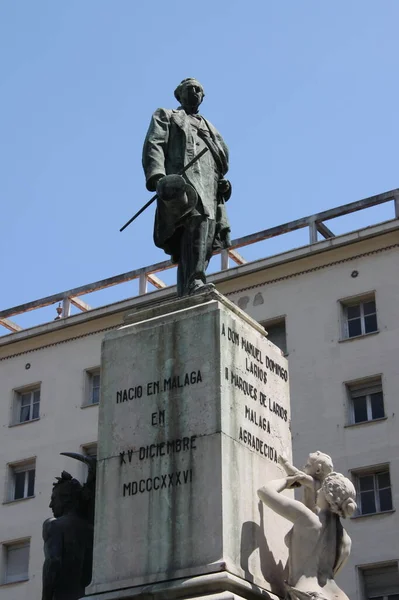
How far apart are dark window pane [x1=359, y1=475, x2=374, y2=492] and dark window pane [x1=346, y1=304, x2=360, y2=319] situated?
4723 mm

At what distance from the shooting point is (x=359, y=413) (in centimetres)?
3500

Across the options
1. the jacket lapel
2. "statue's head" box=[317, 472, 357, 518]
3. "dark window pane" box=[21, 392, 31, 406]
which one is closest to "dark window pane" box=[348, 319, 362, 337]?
"dark window pane" box=[21, 392, 31, 406]

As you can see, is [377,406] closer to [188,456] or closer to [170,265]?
[170,265]

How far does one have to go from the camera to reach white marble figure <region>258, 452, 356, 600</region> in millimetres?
13102

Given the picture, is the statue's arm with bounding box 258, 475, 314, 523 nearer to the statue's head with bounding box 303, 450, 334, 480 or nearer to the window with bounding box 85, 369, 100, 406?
the statue's head with bounding box 303, 450, 334, 480

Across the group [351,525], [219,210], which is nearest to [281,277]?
[351,525]

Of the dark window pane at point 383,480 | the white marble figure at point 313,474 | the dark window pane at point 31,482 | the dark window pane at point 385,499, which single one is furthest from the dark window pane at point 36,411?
the white marble figure at point 313,474

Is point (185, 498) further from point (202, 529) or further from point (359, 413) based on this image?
point (359, 413)

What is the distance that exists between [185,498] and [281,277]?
24945mm

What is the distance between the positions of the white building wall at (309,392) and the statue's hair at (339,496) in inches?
780

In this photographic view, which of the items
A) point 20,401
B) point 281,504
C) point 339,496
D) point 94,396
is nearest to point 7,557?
point 20,401

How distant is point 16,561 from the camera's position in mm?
39750

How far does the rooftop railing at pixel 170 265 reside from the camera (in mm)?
38969

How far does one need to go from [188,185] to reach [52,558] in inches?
176
